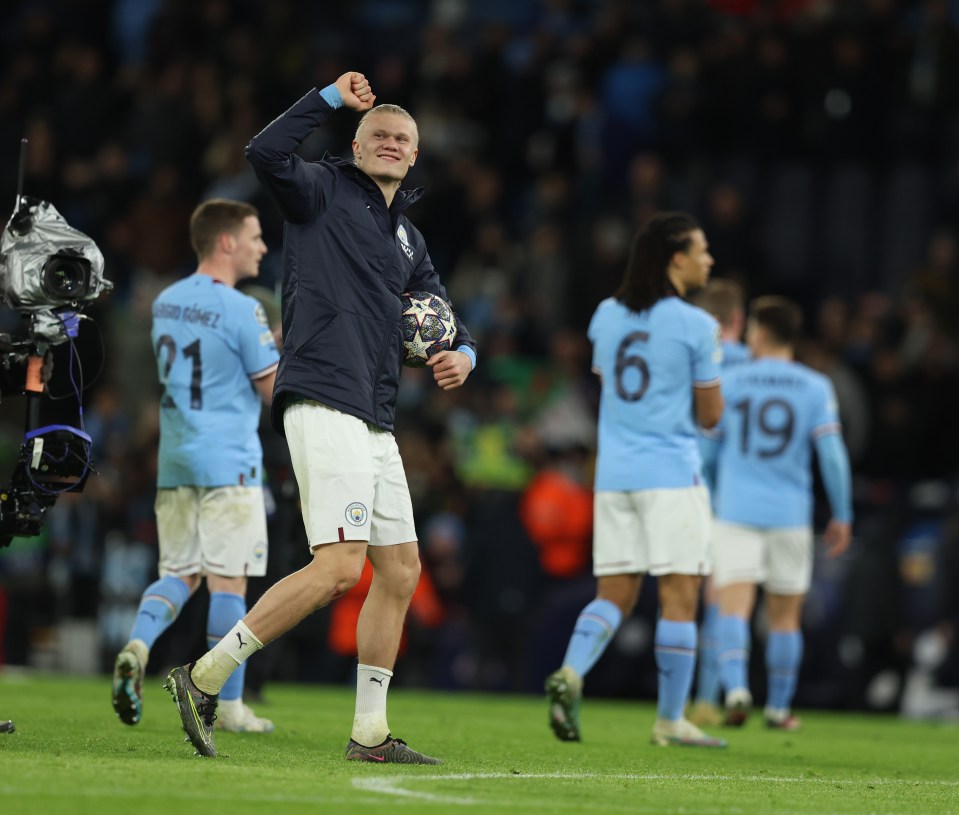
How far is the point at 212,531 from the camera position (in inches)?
334

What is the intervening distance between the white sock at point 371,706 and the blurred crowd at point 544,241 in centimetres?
482

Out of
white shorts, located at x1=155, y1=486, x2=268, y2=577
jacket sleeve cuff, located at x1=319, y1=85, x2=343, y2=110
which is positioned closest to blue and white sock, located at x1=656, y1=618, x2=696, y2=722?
white shorts, located at x1=155, y1=486, x2=268, y2=577

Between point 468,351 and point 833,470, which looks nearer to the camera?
point 468,351

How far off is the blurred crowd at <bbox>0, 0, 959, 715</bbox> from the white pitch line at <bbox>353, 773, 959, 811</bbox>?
5079 millimetres

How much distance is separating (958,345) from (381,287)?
9.73 m

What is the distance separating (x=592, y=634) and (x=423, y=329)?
7.68 feet

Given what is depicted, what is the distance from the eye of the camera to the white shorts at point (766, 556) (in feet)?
36.7

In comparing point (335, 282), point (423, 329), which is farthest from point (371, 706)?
point (335, 282)

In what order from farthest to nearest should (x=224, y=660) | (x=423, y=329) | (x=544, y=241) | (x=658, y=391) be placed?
(x=544, y=241) < (x=658, y=391) < (x=423, y=329) < (x=224, y=660)

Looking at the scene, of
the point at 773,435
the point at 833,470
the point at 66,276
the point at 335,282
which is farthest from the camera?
the point at 773,435

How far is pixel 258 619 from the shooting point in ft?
21.2

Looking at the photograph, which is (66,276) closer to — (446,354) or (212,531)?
(446,354)

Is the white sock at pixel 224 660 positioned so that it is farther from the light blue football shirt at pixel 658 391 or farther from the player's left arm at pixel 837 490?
the player's left arm at pixel 837 490

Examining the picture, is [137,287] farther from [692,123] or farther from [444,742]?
[444,742]
